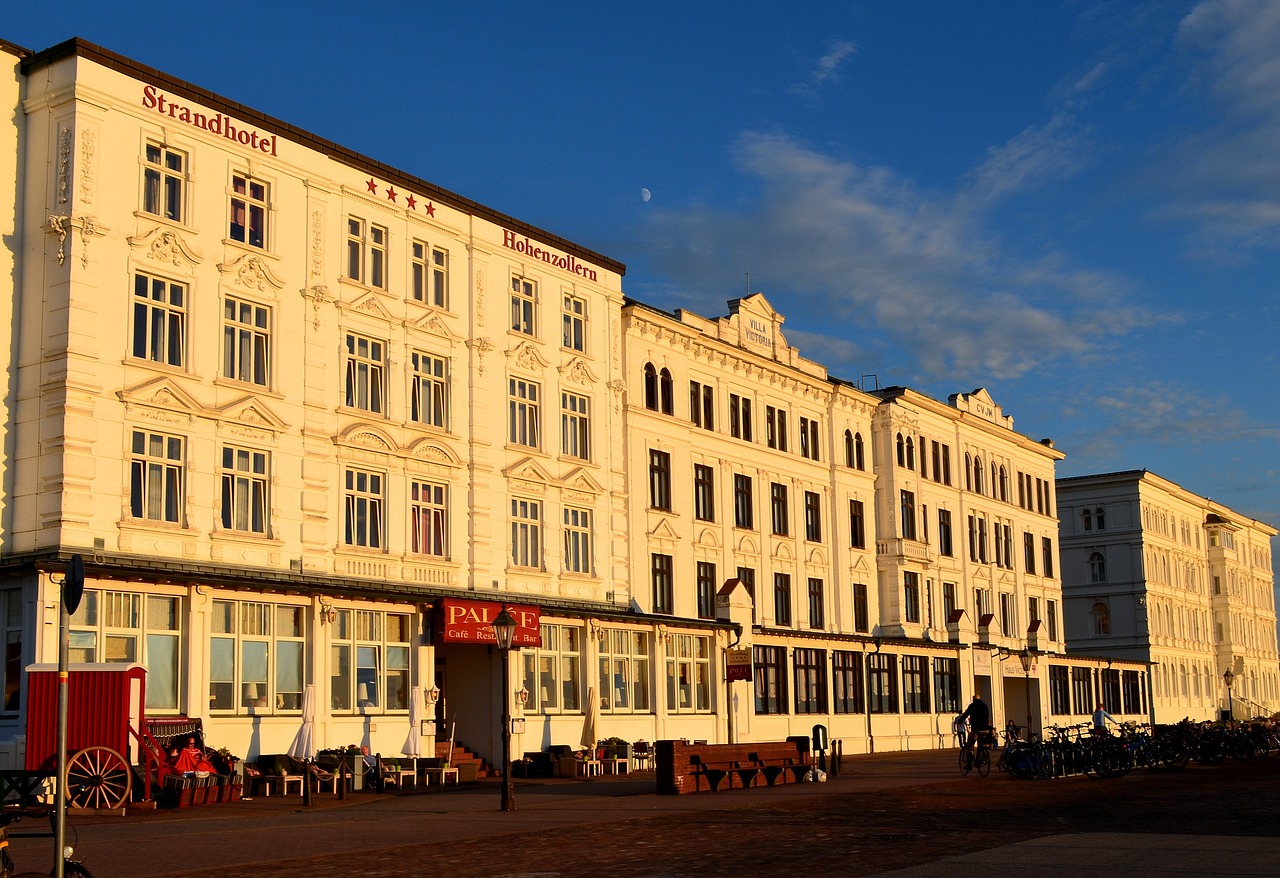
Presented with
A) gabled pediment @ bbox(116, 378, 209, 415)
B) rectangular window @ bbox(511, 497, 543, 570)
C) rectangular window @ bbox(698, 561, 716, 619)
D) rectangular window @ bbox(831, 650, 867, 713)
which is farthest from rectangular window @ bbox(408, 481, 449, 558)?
rectangular window @ bbox(831, 650, 867, 713)

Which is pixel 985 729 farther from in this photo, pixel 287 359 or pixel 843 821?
pixel 287 359

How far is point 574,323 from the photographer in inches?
1622

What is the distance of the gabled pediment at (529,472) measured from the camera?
37.7m

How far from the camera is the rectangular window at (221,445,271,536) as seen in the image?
3008 cm

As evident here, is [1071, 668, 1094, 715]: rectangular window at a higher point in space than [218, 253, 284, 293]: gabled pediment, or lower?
lower

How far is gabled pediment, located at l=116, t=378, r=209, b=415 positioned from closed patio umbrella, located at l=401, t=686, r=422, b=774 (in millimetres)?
8628

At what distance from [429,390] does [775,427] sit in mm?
17917

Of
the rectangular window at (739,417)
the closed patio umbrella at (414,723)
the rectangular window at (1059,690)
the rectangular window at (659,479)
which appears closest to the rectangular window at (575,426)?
the rectangular window at (659,479)

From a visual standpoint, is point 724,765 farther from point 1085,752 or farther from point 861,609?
point 861,609

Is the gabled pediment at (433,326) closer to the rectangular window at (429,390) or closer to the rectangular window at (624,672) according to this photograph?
the rectangular window at (429,390)

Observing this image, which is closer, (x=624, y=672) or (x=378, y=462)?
(x=378, y=462)

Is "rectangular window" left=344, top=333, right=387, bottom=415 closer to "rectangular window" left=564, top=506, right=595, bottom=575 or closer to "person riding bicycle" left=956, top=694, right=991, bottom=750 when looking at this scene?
"rectangular window" left=564, top=506, right=595, bottom=575

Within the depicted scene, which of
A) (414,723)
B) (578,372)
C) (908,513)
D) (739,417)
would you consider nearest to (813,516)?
(739,417)

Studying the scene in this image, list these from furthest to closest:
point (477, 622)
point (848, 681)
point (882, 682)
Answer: point (882, 682) < point (848, 681) < point (477, 622)
